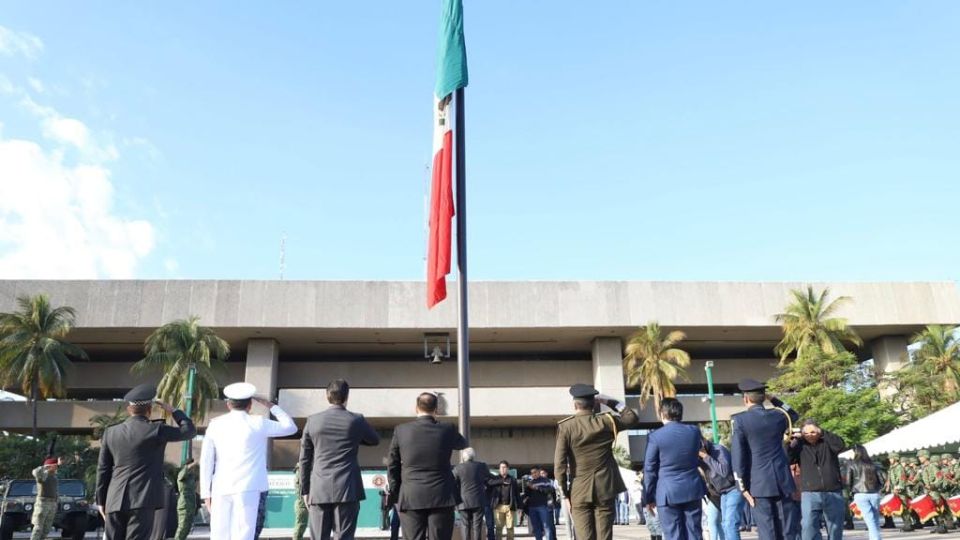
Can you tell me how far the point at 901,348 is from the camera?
42.1 m

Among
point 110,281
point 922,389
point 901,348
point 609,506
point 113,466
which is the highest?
point 110,281

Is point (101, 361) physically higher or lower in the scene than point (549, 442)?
higher

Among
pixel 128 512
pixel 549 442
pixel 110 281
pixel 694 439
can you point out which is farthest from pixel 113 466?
pixel 549 442

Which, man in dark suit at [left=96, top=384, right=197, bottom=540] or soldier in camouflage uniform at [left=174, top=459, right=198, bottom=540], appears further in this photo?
soldier in camouflage uniform at [left=174, top=459, right=198, bottom=540]

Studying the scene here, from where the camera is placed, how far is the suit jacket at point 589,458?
21.7 feet

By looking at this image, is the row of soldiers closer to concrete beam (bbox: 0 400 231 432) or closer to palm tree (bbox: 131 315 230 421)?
palm tree (bbox: 131 315 230 421)

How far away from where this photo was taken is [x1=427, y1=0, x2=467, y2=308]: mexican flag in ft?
32.5

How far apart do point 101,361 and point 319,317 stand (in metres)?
16.3

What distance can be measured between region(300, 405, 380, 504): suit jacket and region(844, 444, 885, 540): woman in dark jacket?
7228 mm

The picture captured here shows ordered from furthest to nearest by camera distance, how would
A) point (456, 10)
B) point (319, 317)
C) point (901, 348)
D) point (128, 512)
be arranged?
point (901, 348), point (319, 317), point (456, 10), point (128, 512)

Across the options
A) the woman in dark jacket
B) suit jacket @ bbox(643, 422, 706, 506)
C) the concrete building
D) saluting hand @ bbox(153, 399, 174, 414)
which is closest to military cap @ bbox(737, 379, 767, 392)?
suit jacket @ bbox(643, 422, 706, 506)

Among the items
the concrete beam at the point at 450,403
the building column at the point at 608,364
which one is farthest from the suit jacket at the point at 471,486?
the building column at the point at 608,364

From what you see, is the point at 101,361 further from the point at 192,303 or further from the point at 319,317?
the point at 319,317

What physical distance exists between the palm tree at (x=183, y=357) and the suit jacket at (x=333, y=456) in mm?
31268
